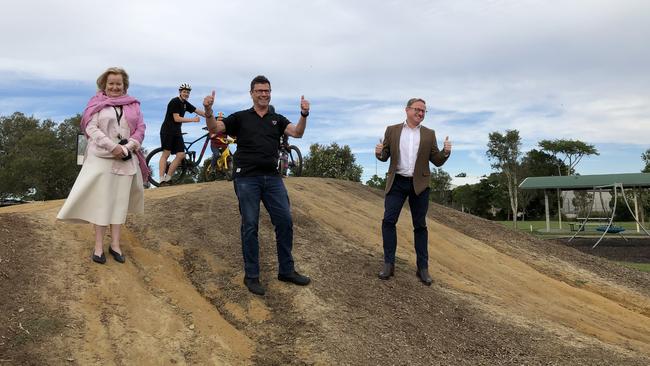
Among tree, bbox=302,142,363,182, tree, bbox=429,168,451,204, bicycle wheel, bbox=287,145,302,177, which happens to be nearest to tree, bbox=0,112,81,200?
tree, bbox=302,142,363,182

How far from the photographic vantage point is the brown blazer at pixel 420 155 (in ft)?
18.6

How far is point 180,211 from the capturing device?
275 inches

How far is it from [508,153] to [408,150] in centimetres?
4399

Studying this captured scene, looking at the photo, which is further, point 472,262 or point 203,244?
point 472,262

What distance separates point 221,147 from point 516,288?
5.96 metres

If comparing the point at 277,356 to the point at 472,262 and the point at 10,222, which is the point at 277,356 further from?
the point at 472,262

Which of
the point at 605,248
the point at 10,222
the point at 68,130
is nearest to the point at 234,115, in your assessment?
the point at 10,222

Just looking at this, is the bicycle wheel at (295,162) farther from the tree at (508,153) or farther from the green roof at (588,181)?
the tree at (508,153)

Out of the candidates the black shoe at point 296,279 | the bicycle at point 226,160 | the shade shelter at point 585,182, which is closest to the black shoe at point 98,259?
the black shoe at point 296,279

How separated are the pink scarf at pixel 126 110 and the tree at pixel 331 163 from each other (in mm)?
26422

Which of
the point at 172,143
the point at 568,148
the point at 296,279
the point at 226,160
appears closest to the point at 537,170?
the point at 568,148

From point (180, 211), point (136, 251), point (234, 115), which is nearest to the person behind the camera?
point (234, 115)

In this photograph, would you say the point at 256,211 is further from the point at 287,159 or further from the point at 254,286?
the point at 287,159

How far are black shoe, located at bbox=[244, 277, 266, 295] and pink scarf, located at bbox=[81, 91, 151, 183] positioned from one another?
1.71 metres
